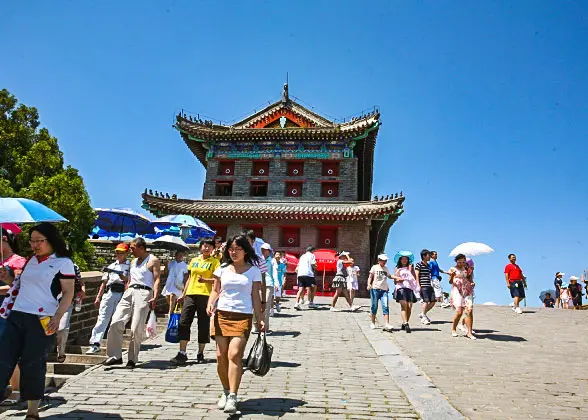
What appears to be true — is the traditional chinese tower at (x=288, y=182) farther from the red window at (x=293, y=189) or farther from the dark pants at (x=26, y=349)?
the dark pants at (x=26, y=349)

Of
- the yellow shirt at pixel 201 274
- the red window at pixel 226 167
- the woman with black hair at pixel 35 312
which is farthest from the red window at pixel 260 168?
the woman with black hair at pixel 35 312

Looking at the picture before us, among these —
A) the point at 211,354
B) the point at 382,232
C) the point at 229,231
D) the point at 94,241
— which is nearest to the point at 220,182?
the point at 229,231

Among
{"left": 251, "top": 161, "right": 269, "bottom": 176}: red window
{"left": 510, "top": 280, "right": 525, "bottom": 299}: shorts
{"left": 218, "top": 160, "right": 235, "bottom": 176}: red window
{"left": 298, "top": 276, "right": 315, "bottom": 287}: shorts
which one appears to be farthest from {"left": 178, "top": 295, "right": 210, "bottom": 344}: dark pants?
{"left": 218, "top": 160, "right": 235, "bottom": 176}: red window

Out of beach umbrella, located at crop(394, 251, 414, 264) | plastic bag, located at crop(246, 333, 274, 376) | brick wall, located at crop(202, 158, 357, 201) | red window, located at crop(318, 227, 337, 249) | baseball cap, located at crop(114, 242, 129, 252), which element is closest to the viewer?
plastic bag, located at crop(246, 333, 274, 376)

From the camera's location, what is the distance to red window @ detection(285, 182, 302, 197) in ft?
94.2

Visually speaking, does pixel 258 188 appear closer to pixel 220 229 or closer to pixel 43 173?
pixel 220 229

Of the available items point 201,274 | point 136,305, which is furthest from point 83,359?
point 201,274

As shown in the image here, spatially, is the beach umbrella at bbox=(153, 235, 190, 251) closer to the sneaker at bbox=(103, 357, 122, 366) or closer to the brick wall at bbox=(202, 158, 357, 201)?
the sneaker at bbox=(103, 357, 122, 366)

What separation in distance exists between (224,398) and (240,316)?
79 centimetres

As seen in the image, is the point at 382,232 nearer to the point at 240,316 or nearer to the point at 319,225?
the point at 319,225

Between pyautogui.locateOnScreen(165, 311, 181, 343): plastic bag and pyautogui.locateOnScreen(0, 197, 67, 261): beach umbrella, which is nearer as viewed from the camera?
pyautogui.locateOnScreen(0, 197, 67, 261): beach umbrella

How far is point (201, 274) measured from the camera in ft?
20.8

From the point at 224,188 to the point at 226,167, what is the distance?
152 cm

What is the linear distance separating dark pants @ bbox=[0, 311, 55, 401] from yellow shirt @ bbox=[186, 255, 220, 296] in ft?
8.81
